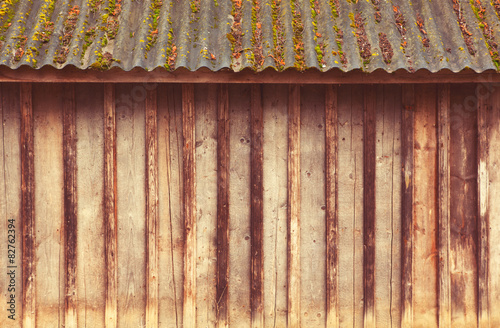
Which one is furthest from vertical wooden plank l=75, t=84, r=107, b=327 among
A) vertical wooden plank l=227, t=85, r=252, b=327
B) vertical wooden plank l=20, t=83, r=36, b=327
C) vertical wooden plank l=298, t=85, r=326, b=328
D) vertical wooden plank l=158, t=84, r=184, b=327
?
vertical wooden plank l=298, t=85, r=326, b=328

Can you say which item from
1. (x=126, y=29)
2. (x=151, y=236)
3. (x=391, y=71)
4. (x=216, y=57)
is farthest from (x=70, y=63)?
(x=391, y=71)

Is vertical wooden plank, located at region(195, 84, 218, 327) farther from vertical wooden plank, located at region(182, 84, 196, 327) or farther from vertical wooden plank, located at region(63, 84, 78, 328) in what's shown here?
vertical wooden plank, located at region(63, 84, 78, 328)

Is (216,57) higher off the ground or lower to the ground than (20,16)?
lower

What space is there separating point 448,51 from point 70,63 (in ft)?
8.70

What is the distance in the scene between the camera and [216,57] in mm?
2588

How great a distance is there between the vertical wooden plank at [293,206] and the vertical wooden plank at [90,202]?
1541mm

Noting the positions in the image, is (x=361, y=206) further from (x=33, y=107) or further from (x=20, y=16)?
(x=20, y=16)

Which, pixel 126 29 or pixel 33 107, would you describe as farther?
pixel 33 107

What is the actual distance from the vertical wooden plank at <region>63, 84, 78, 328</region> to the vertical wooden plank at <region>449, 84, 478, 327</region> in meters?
3.13

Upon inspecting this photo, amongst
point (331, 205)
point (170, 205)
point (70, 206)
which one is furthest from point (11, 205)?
point (331, 205)

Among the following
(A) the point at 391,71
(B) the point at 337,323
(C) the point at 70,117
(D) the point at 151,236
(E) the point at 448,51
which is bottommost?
(B) the point at 337,323

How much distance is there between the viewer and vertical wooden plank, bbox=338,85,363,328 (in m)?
3.07

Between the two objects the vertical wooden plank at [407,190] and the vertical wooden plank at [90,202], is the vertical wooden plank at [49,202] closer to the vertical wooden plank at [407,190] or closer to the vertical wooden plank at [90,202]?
the vertical wooden plank at [90,202]

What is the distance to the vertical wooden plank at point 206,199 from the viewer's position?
9.98 ft
